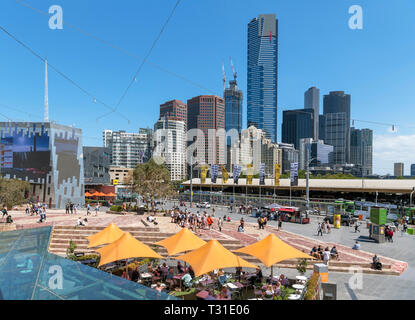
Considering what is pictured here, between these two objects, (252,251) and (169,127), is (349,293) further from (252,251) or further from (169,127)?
(169,127)

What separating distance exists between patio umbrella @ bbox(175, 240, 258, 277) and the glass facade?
458 cm

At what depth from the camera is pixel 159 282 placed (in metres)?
12.1

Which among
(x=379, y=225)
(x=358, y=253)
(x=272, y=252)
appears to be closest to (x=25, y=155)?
(x=272, y=252)

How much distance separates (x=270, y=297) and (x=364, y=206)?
35364 millimetres

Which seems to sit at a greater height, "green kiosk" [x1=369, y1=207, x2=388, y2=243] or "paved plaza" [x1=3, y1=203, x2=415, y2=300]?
"green kiosk" [x1=369, y1=207, x2=388, y2=243]

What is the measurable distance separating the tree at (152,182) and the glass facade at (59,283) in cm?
2194

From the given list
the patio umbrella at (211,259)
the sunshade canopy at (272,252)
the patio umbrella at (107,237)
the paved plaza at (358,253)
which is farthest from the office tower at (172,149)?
the patio umbrella at (211,259)

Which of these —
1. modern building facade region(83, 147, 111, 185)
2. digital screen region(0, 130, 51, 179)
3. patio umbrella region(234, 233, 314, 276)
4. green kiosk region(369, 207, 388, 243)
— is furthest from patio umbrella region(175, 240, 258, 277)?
modern building facade region(83, 147, 111, 185)

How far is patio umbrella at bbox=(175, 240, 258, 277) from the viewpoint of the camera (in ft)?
33.4

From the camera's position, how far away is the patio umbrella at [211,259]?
10172 millimetres

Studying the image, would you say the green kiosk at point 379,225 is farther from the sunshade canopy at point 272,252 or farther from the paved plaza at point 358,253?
the sunshade canopy at point 272,252

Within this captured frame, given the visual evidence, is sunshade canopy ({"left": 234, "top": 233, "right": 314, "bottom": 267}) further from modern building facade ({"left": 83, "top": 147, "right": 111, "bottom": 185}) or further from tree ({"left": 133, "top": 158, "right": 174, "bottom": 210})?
modern building facade ({"left": 83, "top": 147, "right": 111, "bottom": 185})
